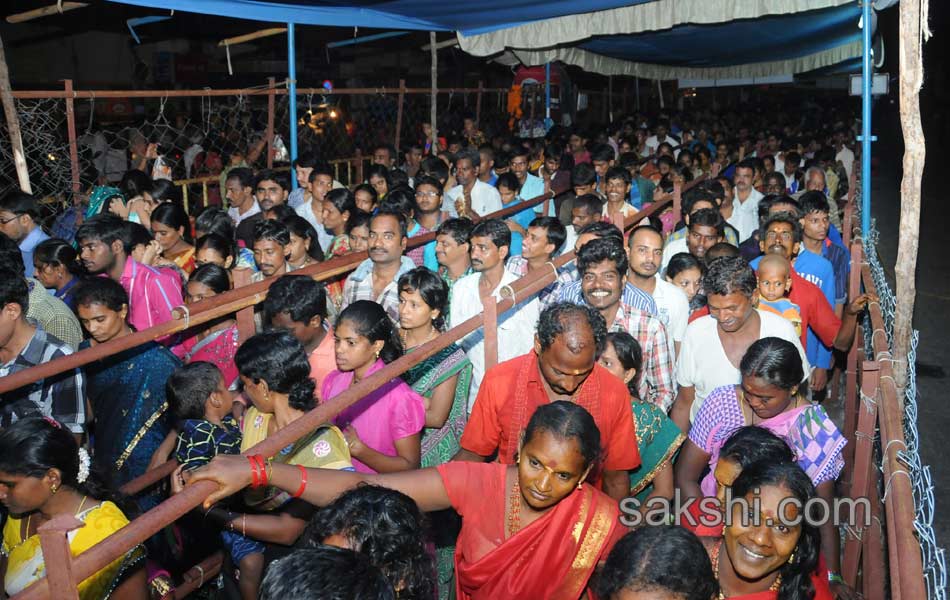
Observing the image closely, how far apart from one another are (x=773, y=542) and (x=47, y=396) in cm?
306

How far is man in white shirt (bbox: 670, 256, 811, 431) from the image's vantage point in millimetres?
4086

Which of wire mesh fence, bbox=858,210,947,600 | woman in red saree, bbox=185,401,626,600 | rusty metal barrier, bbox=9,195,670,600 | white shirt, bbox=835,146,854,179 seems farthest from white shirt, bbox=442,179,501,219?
white shirt, bbox=835,146,854,179

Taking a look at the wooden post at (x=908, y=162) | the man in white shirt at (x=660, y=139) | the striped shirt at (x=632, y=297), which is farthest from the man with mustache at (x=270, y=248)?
the man in white shirt at (x=660, y=139)

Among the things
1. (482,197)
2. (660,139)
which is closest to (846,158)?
(660,139)


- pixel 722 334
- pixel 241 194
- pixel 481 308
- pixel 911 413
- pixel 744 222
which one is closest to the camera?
pixel 722 334

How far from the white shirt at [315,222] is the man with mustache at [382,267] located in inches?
82.9

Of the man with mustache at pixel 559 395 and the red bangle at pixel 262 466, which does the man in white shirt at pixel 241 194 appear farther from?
the red bangle at pixel 262 466

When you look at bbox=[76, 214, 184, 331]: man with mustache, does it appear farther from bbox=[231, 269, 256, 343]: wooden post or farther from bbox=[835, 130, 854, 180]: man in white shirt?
bbox=[835, 130, 854, 180]: man in white shirt

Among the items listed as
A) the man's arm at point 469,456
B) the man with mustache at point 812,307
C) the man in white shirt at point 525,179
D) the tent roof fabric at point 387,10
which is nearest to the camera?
the man's arm at point 469,456

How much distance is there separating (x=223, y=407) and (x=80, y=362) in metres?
0.74

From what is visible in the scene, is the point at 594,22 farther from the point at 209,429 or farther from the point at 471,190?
the point at 209,429

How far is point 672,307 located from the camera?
191 inches

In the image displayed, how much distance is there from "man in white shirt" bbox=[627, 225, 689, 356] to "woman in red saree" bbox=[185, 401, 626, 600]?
2354 millimetres

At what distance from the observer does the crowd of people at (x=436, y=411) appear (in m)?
2.45
